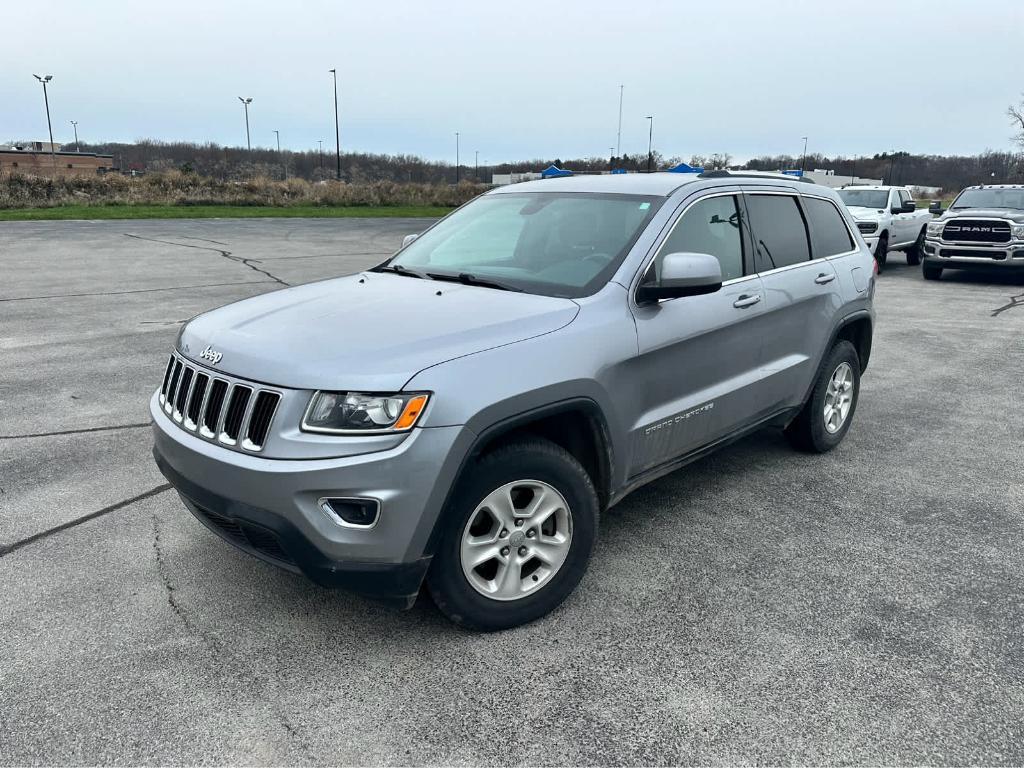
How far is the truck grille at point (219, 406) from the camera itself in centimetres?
281

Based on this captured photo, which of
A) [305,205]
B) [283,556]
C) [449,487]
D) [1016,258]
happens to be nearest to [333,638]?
[283,556]

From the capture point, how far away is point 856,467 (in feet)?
16.7

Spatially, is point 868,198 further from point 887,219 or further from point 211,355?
point 211,355

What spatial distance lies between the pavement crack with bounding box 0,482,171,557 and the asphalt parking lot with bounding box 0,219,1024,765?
0.01 m

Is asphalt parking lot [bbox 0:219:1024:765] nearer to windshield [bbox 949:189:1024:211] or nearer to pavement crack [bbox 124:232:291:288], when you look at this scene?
pavement crack [bbox 124:232:291:288]

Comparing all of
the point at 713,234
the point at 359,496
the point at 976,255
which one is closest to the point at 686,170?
the point at 713,234

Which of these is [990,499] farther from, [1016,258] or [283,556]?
[1016,258]

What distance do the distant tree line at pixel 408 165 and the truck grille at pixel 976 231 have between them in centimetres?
4635

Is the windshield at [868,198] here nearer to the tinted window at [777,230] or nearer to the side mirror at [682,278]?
the tinted window at [777,230]

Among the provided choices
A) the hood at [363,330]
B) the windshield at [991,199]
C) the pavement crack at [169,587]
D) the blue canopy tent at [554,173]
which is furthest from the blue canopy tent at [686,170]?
the windshield at [991,199]

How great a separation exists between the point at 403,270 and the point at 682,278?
1.59 metres

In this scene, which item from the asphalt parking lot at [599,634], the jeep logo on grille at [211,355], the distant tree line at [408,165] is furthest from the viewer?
the distant tree line at [408,165]

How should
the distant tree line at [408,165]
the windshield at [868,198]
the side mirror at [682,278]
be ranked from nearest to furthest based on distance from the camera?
1. the side mirror at [682,278]
2. the windshield at [868,198]
3. the distant tree line at [408,165]

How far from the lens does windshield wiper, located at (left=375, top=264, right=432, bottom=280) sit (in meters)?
4.12
